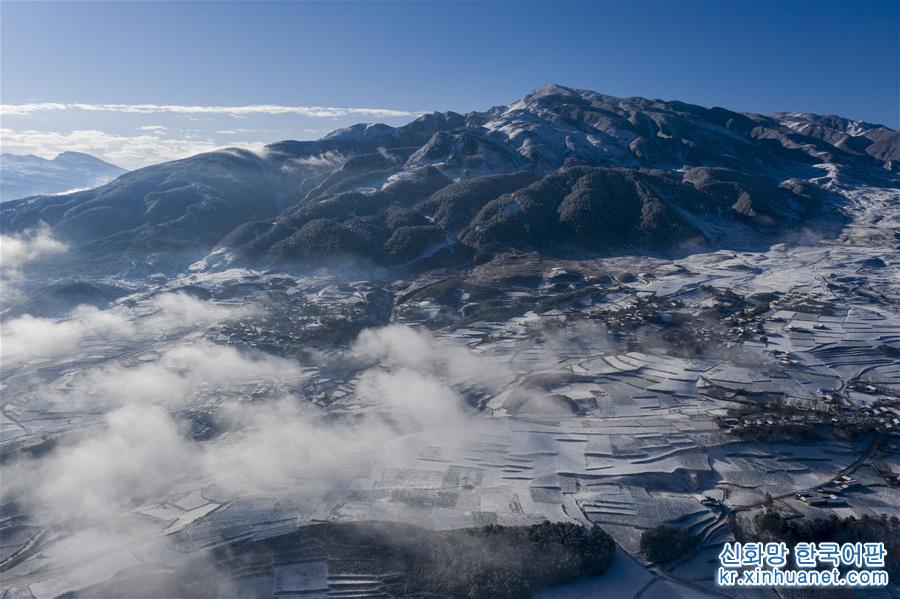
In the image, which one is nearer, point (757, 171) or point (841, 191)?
point (841, 191)

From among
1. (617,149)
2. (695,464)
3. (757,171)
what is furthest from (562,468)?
(757,171)

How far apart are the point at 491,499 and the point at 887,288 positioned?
162 ft

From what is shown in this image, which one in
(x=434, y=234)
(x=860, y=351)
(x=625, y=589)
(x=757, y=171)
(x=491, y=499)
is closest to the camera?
(x=625, y=589)

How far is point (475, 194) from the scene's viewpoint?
7912 centimetres

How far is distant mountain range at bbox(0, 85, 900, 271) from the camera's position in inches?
2771

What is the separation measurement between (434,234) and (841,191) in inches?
2928

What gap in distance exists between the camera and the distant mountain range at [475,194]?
70.4 meters

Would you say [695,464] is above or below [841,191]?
below

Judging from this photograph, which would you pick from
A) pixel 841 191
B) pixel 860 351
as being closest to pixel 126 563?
pixel 860 351

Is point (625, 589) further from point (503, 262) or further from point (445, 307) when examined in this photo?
point (503, 262)

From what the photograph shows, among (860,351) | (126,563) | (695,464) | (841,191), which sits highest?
(841,191)

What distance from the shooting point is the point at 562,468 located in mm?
28500

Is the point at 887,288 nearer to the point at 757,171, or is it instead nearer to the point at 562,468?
the point at 562,468

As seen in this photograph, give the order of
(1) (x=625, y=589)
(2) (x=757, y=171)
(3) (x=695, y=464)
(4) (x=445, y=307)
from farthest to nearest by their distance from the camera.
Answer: (2) (x=757, y=171)
(4) (x=445, y=307)
(3) (x=695, y=464)
(1) (x=625, y=589)
